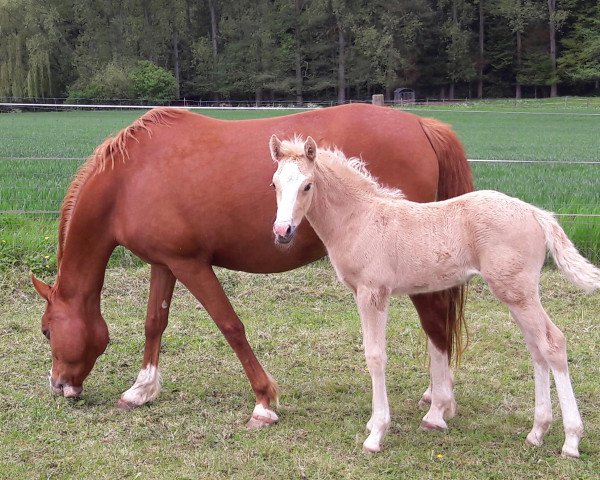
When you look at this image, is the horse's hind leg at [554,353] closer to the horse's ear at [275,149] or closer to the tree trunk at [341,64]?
the horse's ear at [275,149]

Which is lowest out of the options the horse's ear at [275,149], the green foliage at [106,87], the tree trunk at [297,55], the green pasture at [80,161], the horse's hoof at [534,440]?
the horse's hoof at [534,440]

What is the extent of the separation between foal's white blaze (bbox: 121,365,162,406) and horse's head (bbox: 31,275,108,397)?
0.30m

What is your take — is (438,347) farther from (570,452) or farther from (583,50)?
(583,50)

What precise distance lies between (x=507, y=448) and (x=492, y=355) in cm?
146

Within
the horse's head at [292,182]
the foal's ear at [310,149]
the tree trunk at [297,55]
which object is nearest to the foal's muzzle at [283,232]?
the horse's head at [292,182]

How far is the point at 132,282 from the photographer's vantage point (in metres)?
6.25

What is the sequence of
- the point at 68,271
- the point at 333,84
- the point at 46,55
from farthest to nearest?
1. the point at 333,84
2. the point at 46,55
3. the point at 68,271

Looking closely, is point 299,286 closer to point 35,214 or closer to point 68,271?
point 68,271

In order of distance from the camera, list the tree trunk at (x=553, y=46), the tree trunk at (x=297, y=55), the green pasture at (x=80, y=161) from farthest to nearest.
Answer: the tree trunk at (x=553, y=46) → the tree trunk at (x=297, y=55) → the green pasture at (x=80, y=161)

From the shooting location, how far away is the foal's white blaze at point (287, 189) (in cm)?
286

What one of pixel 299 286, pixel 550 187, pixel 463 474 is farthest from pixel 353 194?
pixel 550 187

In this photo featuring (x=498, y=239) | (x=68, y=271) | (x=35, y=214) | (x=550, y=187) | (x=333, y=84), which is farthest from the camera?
(x=333, y=84)

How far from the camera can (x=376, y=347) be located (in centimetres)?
326

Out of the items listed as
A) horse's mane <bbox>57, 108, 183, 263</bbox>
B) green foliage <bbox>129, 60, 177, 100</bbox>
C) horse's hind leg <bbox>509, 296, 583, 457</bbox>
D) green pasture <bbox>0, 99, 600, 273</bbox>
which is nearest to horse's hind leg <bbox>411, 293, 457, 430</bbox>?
horse's hind leg <bbox>509, 296, 583, 457</bbox>
